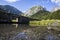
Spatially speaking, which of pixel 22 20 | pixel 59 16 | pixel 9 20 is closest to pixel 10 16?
pixel 9 20

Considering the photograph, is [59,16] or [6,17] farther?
[59,16]

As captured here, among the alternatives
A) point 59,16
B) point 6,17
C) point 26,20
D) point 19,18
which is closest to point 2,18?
point 6,17

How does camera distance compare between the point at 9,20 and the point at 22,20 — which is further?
the point at 22,20

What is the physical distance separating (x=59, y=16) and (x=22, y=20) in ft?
127

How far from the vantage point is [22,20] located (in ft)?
368

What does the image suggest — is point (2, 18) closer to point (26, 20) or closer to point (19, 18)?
point (19, 18)

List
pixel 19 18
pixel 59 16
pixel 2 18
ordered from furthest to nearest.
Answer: pixel 59 16 < pixel 19 18 < pixel 2 18

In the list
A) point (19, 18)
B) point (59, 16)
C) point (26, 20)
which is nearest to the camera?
point (19, 18)

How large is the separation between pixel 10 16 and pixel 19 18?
7553 mm

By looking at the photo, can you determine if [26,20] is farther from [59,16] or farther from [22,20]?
[59,16]

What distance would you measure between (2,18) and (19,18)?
43.9ft

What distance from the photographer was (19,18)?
109625 mm

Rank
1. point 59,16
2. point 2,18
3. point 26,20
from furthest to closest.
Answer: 1. point 59,16
2. point 26,20
3. point 2,18

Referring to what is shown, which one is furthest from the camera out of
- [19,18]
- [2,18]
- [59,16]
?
[59,16]
